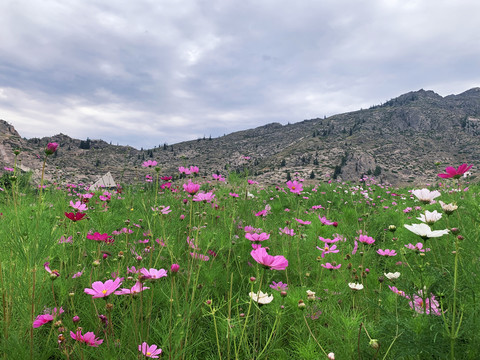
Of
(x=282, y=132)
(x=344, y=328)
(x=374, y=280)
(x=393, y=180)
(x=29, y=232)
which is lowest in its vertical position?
(x=393, y=180)

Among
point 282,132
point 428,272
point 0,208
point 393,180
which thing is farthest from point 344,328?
point 282,132

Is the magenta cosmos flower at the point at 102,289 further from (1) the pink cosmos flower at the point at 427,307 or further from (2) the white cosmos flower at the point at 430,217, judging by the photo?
(2) the white cosmos flower at the point at 430,217

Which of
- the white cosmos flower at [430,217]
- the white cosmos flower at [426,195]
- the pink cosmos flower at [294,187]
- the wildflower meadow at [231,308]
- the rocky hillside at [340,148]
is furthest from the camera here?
the rocky hillside at [340,148]

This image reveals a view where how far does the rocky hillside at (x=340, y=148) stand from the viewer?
182ft

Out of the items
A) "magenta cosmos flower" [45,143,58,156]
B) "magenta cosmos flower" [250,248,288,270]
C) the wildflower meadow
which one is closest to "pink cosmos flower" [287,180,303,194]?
the wildflower meadow

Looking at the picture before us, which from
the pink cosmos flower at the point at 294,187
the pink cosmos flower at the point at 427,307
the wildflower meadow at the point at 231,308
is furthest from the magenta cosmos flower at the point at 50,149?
the pink cosmos flower at the point at 294,187

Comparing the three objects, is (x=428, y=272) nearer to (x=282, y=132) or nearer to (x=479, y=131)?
(x=479, y=131)

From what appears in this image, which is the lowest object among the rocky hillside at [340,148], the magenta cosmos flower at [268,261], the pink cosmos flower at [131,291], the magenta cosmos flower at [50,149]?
the pink cosmos flower at [131,291]

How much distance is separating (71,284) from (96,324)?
469mm

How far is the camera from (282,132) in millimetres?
110312

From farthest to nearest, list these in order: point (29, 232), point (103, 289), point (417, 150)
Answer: point (417, 150)
point (29, 232)
point (103, 289)

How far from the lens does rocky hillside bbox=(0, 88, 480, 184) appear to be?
55.6 meters

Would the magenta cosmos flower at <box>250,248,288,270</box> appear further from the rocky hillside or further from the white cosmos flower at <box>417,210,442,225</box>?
the rocky hillside

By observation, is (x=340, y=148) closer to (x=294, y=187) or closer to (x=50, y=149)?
(x=294, y=187)
